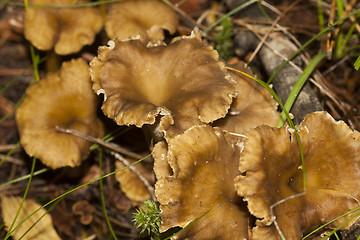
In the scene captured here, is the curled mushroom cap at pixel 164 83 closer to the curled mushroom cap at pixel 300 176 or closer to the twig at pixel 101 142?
the curled mushroom cap at pixel 300 176

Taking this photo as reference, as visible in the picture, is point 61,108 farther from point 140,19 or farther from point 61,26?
point 140,19

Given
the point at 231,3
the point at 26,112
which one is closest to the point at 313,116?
the point at 231,3

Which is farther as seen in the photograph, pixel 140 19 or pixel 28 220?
pixel 140 19

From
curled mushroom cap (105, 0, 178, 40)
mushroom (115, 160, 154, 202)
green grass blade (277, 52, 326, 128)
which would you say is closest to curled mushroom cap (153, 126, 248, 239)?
green grass blade (277, 52, 326, 128)

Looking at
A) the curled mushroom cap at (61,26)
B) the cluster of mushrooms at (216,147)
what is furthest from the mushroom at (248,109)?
the curled mushroom cap at (61,26)

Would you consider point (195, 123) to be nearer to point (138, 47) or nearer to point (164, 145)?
point (164, 145)

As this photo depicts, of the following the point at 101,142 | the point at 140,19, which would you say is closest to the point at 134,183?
the point at 101,142
